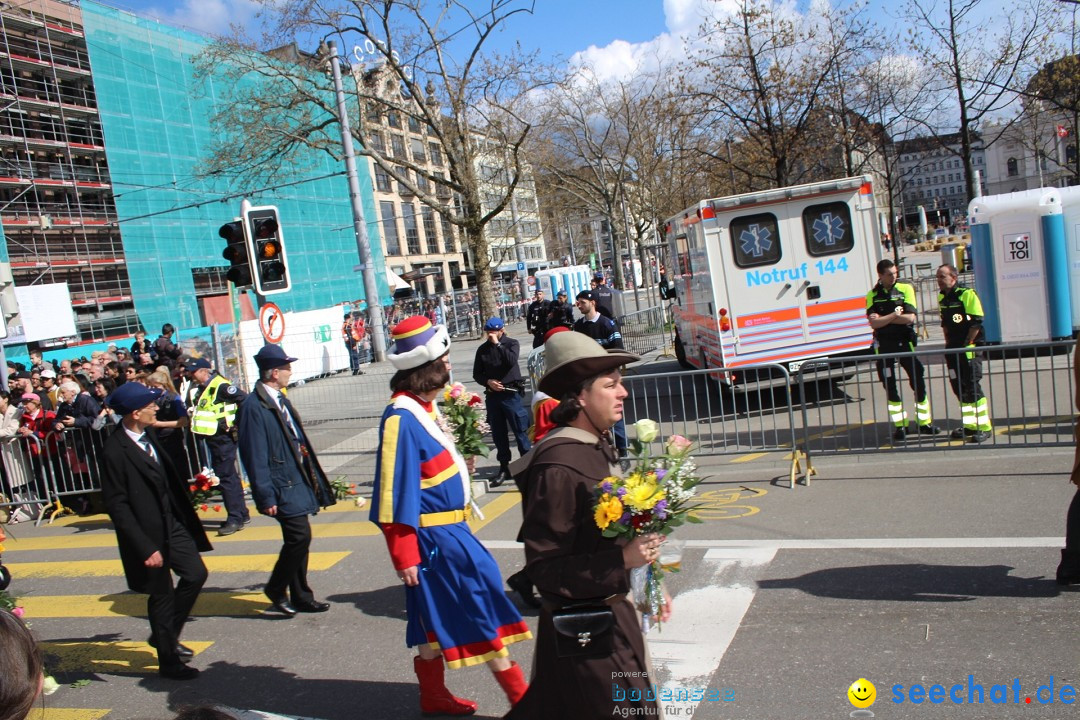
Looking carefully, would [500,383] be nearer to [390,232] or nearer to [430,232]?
[390,232]

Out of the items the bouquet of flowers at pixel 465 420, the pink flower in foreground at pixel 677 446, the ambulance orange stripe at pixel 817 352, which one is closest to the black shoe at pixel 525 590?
the bouquet of flowers at pixel 465 420

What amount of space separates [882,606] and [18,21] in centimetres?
4637

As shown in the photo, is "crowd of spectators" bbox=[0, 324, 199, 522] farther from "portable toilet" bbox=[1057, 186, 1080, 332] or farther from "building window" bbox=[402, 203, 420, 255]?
"building window" bbox=[402, 203, 420, 255]

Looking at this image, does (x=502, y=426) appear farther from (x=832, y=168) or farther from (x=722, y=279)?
(x=832, y=168)

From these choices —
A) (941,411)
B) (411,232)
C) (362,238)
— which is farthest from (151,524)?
(411,232)

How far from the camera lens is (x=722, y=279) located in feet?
39.0

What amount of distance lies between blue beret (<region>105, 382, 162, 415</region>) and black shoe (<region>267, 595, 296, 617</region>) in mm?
1696

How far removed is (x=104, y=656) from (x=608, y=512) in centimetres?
471

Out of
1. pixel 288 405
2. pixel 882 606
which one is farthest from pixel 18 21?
pixel 882 606

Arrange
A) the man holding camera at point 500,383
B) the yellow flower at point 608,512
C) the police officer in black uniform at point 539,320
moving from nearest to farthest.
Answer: the yellow flower at point 608,512, the man holding camera at point 500,383, the police officer in black uniform at point 539,320

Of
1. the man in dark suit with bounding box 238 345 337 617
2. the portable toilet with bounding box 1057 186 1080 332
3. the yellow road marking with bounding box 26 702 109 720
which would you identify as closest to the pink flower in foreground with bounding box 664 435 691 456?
the man in dark suit with bounding box 238 345 337 617

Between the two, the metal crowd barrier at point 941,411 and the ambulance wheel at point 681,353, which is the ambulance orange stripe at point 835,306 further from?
the ambulance wheel at point 681,353

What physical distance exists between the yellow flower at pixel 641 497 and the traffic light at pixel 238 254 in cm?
833

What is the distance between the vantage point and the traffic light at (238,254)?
32.4 ft
